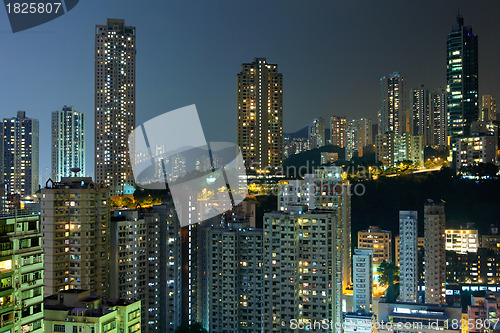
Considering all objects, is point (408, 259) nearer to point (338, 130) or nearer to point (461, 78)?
point (461, 78)

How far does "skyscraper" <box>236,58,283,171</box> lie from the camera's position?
15.6m

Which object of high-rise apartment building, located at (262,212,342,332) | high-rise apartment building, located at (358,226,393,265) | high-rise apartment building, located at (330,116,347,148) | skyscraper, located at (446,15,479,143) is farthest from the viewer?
high-rise apartment building, located at (330,116,347,148)

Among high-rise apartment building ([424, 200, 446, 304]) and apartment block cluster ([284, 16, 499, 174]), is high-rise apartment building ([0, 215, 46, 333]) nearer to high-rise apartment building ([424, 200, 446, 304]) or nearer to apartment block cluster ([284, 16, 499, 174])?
high-rise apartment building ([424, 200, 446, 304])

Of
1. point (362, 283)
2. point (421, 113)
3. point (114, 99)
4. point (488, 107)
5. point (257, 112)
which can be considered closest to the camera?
point (362, 283)

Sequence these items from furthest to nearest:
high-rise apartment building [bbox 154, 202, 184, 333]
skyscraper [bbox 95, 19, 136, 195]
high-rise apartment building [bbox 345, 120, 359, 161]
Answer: high-rise apartment building [bbox 345, 120, 359, 161] < skyscraper [bbox 95, 19, 136, 195] < high-rise apartment building [bbox 154, 202, 184, 333]

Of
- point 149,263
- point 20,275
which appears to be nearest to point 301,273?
point 149,263


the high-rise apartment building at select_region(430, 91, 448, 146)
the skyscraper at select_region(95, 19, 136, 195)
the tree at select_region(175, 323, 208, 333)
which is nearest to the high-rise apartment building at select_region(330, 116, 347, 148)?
the high-rise apartment building at select_region(430, 91, 448, 146)

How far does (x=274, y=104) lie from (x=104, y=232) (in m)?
10.1

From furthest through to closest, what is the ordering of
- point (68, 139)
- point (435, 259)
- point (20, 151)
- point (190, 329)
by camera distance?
1. point (68, 139)
2. point (20, 151)
3. point (435, 259)
4. point (190, 329)

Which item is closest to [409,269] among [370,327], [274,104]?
[370,327]

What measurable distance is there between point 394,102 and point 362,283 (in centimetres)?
1240

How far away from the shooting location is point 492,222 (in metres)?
11.7

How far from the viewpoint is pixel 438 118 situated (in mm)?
19781

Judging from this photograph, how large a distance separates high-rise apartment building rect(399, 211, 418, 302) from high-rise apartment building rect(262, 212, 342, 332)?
10.3ft
